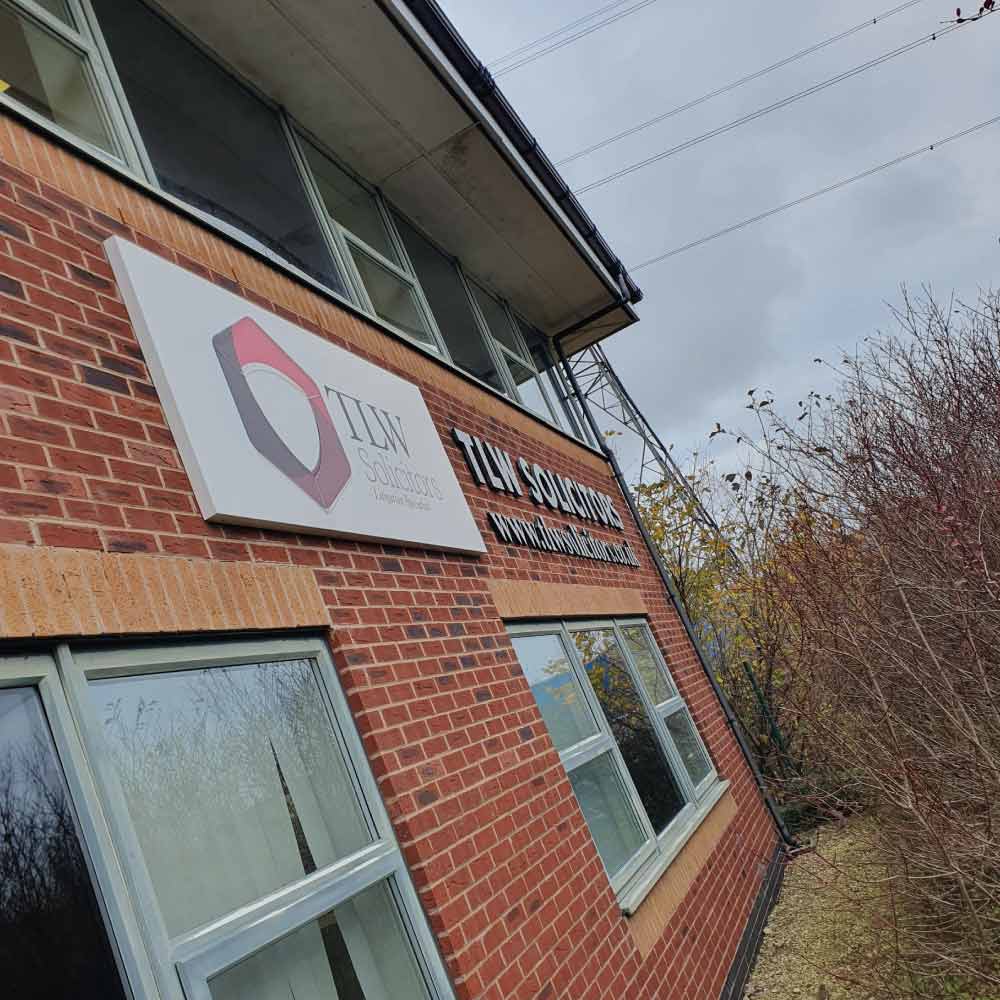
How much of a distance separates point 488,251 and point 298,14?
3.10 meters

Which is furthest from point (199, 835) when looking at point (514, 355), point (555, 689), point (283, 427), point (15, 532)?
point (514, 355)

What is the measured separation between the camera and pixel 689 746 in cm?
742

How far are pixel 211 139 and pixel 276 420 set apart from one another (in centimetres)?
215

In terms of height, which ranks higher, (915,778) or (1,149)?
(1,149)

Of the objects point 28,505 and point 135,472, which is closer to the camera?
point 28,505

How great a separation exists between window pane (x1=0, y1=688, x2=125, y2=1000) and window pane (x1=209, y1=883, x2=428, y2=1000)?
420 mm

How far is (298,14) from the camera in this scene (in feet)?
16.5

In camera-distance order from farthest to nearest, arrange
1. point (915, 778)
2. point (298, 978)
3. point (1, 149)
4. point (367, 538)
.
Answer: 1. point (915, 778)
2. point (367, 538)
3. point (1, 149)
4. point (298, 978)

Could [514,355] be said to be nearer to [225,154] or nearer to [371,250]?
[371,250]

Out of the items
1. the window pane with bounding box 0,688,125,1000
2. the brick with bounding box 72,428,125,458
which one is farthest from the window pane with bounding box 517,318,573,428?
the window pane with bounding box 0,688,125,1000

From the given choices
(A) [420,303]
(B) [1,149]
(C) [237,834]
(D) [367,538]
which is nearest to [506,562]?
(D) [367,538]

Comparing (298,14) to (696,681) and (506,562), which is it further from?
(696,681)

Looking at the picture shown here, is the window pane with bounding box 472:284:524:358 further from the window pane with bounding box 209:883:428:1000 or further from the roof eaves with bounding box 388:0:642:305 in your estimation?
the window pane with bounding box 209:883:428:1000

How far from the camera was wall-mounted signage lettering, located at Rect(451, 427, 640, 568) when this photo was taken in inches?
220
